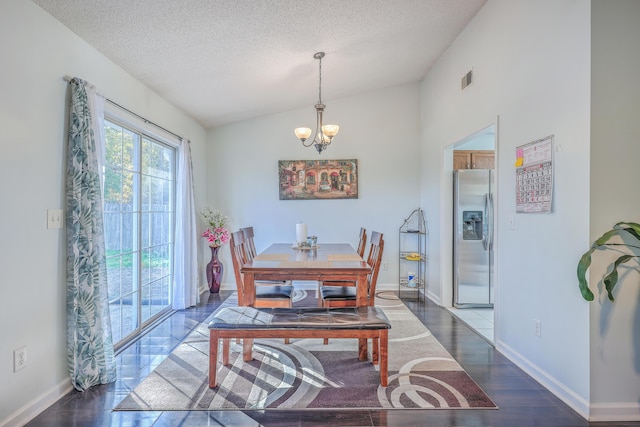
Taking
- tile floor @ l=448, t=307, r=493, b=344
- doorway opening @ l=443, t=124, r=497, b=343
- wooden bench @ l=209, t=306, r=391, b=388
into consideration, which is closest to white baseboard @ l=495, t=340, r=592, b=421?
tile floor @ l=448, t=307, r=493, b=344

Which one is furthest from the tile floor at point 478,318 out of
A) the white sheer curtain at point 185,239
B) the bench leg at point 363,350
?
the white sheer curtain at point 185,239

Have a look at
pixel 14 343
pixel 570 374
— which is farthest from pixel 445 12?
pixel 14 343

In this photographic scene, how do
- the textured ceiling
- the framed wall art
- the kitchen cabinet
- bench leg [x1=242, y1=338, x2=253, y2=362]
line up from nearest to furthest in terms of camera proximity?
the textured ceiling, bench leg [x1=242, y1=338, x2=253, y2=362], the kitchen cabinet, the framed wall art

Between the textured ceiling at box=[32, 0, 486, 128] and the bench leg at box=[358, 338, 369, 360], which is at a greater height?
the textured ceiling at box=[32, 0, 486, 128]

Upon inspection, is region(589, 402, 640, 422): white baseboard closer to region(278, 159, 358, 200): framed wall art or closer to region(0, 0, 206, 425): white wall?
region(0, 0, 206, 425): white wall

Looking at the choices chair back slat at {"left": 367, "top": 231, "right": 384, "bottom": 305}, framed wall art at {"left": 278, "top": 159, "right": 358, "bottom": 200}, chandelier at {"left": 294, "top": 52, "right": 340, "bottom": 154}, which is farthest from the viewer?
framed wall art at {"left": 278, "top": 159, "right": 358, "bottom": 200}

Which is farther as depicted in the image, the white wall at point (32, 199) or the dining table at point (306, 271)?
the dining table at point (306, 271)

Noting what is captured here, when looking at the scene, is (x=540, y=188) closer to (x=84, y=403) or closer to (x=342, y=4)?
(x=342, y=4)

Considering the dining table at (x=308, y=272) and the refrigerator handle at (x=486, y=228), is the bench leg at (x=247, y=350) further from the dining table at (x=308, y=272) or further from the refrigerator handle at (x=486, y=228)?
the refrigerator handle at (x=486, y=228)

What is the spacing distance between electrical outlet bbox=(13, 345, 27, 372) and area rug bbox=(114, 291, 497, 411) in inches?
23.0

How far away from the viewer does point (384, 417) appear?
198 centimetres

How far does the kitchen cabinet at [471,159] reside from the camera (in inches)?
172

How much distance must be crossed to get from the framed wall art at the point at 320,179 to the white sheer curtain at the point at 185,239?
141 centimetres

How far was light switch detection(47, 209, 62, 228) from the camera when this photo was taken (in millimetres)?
2137
